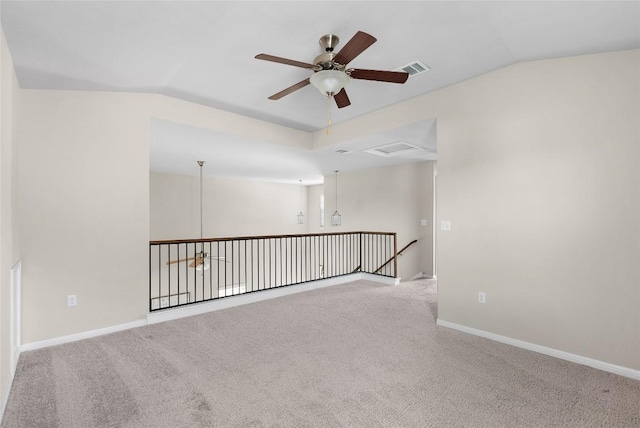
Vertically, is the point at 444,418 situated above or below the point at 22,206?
below

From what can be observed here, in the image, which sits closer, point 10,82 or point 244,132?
point 10,82

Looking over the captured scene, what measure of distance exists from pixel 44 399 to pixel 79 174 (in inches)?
85.5

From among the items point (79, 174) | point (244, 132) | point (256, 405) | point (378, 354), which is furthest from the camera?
point (244, 132)

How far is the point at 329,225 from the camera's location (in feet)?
30.8

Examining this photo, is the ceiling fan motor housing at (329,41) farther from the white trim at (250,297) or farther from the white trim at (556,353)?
the white trim at (250,297)

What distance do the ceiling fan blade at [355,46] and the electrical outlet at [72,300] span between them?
3.57 metres

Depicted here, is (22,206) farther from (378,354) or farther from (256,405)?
(378,354)

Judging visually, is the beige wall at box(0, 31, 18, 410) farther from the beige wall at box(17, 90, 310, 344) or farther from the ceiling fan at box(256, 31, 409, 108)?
the ceiling fan at box(256, 31, 409, 108)

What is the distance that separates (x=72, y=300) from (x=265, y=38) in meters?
3.33

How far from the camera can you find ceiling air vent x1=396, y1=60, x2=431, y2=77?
3047mm

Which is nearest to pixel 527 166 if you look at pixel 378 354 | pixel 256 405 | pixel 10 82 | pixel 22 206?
pixel 378 354

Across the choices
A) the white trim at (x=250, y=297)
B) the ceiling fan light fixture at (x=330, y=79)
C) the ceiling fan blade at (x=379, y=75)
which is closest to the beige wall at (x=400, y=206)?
the white trim at (x=250, y=297)

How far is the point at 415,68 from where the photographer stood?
315 centimetres

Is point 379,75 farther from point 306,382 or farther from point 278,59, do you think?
point 306,382
